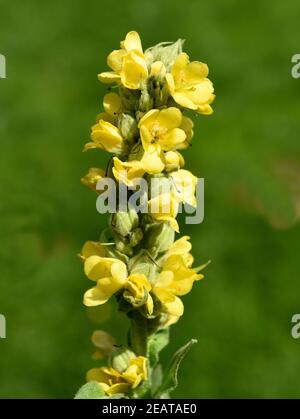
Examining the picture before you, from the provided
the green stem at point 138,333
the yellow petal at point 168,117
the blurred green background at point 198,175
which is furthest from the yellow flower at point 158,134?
the blurred green background at point 198,175

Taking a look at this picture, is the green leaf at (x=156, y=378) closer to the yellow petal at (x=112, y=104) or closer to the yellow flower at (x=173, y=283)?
the yellow flower at (x=173, y=283)

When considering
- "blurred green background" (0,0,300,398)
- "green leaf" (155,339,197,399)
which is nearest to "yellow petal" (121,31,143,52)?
"green leaf" (155,339,197,399)

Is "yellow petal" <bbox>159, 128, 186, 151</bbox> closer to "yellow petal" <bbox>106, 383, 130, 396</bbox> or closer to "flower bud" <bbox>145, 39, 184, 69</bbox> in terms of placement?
"flower bud" <bbox>145, 39, 184, 69</bbox>
